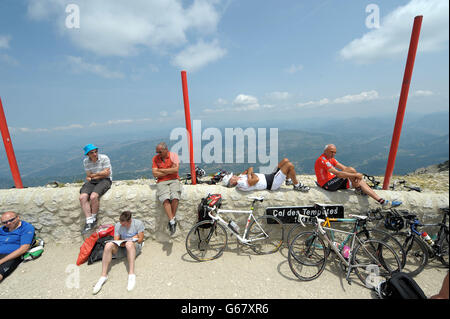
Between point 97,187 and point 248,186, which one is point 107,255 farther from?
point 248,186

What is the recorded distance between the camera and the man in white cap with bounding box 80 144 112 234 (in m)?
4.21

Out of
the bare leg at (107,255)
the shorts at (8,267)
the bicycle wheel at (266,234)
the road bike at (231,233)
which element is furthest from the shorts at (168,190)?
the shorts at (8,267)

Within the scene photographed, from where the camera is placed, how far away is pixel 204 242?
425cm

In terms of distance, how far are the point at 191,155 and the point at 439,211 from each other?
5464 mm

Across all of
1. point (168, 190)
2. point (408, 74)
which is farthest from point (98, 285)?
point (408, 74)

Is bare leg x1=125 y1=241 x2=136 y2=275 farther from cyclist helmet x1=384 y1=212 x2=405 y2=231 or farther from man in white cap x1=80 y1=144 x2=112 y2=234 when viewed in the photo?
cyclist helmet x1=384 y1=212 x2=405 y2=231

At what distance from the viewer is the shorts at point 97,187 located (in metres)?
4.33

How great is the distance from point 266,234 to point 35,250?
5220 millimetres

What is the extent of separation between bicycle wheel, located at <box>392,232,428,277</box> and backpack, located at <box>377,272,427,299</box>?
937mm

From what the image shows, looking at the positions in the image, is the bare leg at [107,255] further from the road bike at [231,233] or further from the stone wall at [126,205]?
the road bike at [231,233]

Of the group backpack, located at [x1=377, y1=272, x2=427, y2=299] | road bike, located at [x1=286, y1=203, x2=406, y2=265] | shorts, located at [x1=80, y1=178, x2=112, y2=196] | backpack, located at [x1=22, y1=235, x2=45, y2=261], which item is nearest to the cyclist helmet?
road bike, located at [x1=286, y1=203, x2=406, y2=265]

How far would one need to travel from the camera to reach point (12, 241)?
389cm
